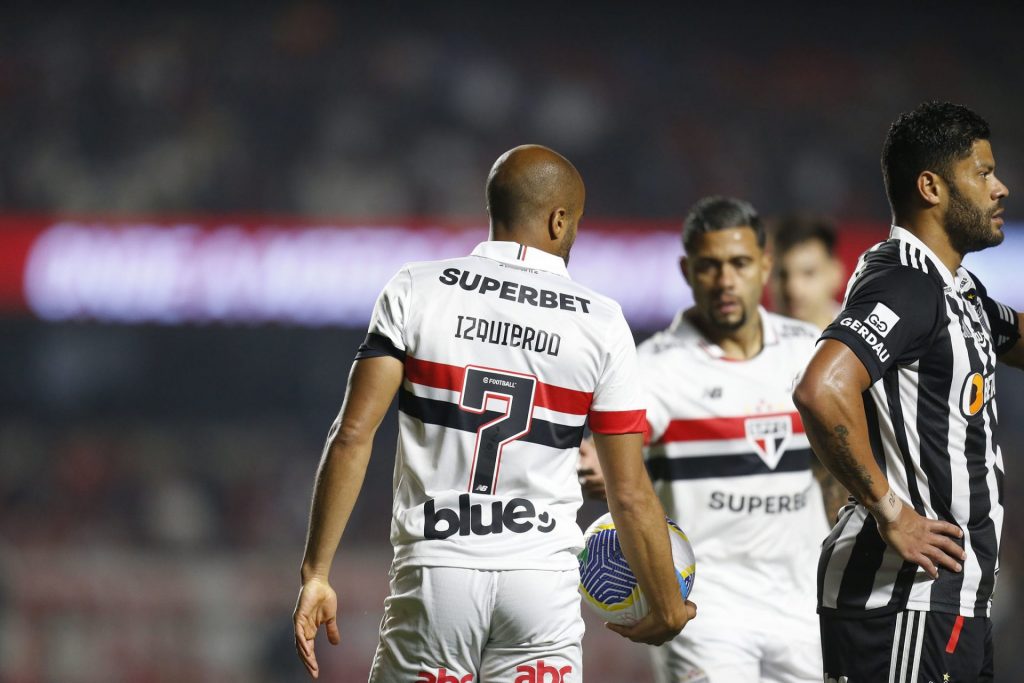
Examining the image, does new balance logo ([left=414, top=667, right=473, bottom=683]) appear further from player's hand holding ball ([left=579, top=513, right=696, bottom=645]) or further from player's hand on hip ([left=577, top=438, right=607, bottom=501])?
player's hand on hip ([left=577, top=438, right=607, bottom=501])

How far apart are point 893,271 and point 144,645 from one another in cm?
707

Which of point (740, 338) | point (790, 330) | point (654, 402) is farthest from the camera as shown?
point (790, 330)

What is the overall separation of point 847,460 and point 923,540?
0.28 metres

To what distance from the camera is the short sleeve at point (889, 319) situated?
2883mm

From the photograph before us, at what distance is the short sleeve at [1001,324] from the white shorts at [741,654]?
1310 mm

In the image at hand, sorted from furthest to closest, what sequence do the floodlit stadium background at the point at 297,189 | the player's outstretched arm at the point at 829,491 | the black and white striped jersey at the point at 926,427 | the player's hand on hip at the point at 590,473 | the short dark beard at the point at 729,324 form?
the floodlit stadium background at the point at 297,189
the short dark beard at the point at 729,324
the player's outstretched arm at the point at 829,491
the player's hand on hip at the point at 590,473
the black and white striped jersey at the point at 926,427

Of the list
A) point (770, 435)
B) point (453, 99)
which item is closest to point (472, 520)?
point (770, 435)

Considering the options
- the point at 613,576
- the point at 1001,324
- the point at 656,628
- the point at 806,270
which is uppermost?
the point at 806,270

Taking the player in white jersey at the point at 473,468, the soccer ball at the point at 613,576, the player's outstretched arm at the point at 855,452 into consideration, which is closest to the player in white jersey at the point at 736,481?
the soccer ball at the point at 613,576

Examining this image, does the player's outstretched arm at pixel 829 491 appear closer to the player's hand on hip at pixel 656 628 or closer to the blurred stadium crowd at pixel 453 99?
the player's hand on hip at pixel 656 628

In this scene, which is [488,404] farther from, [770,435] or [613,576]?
[770,435]

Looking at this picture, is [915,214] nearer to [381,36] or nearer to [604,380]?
[604,380]

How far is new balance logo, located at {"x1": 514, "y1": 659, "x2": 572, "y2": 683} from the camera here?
2875mm

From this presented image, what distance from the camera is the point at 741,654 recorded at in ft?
13.5
